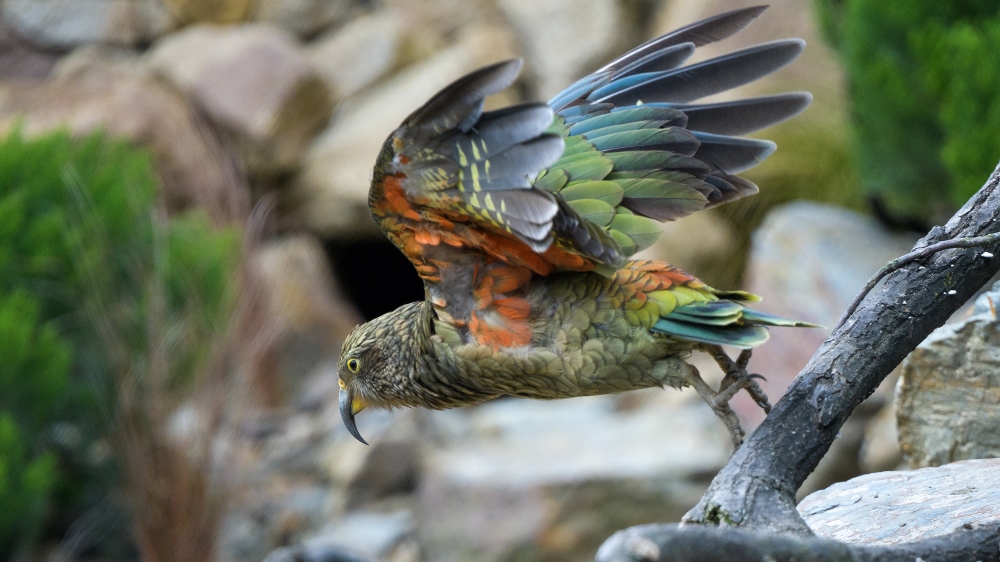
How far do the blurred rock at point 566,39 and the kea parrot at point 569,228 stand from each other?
5308 millimetres

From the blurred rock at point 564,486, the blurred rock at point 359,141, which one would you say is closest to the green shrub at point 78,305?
the blurred rock at point 564,486

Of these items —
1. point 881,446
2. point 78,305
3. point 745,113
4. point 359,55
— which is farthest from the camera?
point 359,55

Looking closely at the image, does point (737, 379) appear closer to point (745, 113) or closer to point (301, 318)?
point (745, 113)

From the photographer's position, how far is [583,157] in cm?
247

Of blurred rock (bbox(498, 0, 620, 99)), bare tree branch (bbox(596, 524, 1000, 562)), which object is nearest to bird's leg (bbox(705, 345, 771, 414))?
bare tree branch (bbox(596, 524, 1000, 562))

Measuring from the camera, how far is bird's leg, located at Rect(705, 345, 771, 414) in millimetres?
2258

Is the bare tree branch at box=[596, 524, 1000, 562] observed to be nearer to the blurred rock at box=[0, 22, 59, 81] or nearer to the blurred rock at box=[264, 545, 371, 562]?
the blurred rock at box=[264, 545, 371, 562]

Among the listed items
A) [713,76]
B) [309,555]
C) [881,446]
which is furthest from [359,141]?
[713,76]

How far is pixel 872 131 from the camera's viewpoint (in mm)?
5465

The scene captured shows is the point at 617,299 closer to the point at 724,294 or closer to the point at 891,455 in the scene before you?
the point at 724,294

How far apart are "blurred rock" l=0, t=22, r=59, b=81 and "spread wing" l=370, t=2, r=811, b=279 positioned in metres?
7.95

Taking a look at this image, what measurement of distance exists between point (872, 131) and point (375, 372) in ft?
12.4

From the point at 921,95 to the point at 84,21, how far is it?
7.63 metres

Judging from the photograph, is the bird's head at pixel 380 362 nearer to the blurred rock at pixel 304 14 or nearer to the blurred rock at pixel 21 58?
the blurred rock at pixel 304 14
